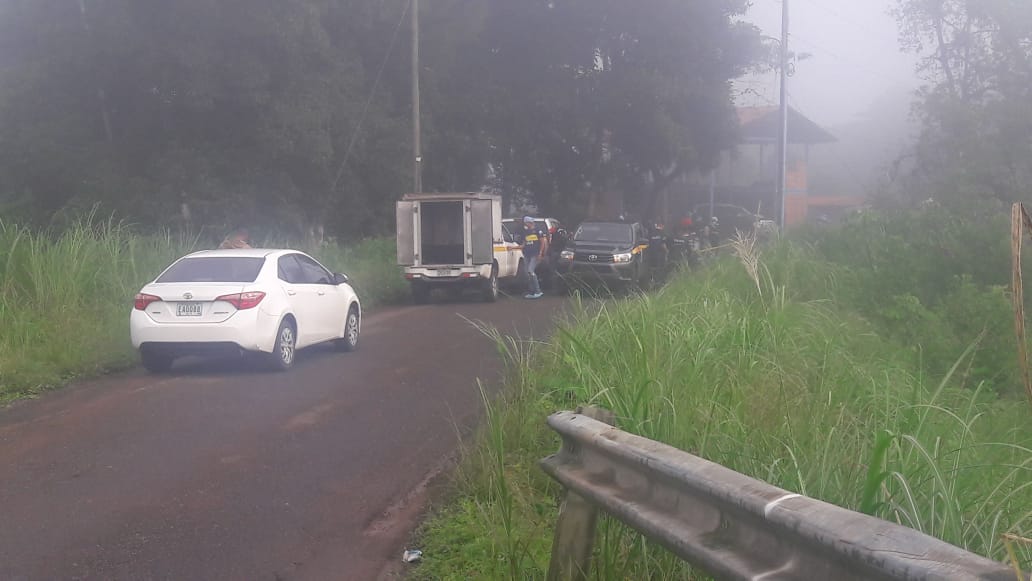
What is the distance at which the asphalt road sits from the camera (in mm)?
→ 5855

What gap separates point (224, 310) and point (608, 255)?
48.6ft

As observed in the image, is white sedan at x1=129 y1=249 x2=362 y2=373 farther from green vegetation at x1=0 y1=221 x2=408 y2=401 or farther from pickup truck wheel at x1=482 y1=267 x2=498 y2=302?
pickup truck wheel at x1=482 y1=267 x2=498 y2=302

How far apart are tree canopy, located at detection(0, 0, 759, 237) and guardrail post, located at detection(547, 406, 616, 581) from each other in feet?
76.8

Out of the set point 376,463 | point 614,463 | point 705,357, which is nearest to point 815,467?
point 614,463

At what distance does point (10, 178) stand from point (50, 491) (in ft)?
77.2

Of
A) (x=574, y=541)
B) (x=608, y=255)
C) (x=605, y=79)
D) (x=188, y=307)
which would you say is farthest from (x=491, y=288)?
(x=574, y=541)

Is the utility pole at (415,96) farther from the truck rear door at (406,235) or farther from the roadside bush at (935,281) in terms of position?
the roadside bush at (935,281)

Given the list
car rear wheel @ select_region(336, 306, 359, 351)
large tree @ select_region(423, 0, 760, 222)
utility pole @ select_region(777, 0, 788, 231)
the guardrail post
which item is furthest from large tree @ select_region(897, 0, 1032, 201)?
the guardrail post

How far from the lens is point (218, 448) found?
8.42 meters

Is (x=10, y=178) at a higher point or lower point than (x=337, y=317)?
higher

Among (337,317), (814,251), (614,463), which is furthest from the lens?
(814,251)

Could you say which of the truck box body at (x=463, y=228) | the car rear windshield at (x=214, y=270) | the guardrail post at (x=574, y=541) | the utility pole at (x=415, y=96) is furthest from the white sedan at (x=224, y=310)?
the utility pole at (x=415, y=96)

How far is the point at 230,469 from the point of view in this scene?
7.74 m

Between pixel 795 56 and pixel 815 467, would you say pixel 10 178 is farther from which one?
pixel 815 467
